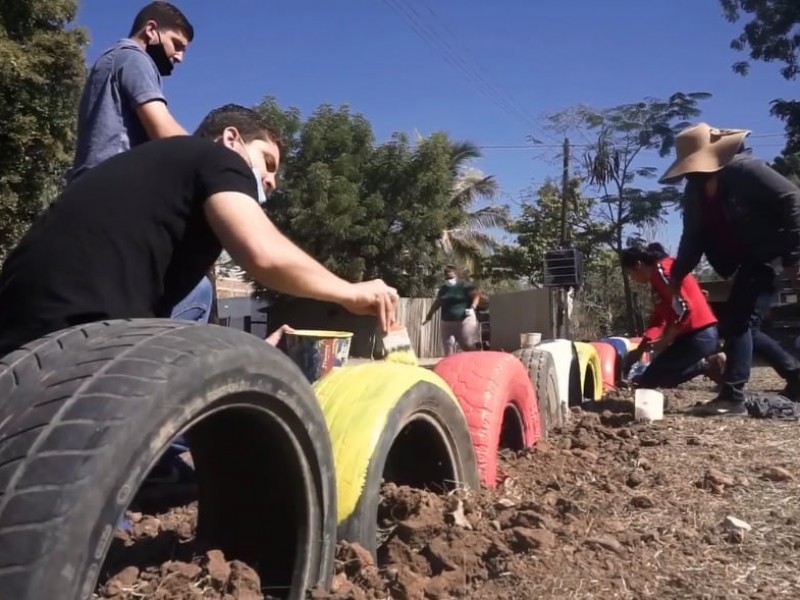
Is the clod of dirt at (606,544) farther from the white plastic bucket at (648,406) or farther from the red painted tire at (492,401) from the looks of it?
the white plastic bucket at (648,406)

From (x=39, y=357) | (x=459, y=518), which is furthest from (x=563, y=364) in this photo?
(x=39, y=357)

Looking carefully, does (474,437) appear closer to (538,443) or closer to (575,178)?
(538,443)

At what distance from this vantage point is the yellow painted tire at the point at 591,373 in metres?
6.28

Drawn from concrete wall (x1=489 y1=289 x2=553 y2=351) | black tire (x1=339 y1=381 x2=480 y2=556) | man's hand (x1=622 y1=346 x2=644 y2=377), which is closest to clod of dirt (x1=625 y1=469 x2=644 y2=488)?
black tire (x1=339 y1=381 x2=480 y2=556)

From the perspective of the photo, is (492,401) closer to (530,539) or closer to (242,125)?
(530,539)

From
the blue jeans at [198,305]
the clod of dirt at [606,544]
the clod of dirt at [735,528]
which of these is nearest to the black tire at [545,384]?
the clod of dirt at [735,528]

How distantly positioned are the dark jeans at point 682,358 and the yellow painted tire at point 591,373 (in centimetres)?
37

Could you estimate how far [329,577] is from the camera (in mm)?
2160

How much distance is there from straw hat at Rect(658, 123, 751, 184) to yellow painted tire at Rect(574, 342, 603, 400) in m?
1.29

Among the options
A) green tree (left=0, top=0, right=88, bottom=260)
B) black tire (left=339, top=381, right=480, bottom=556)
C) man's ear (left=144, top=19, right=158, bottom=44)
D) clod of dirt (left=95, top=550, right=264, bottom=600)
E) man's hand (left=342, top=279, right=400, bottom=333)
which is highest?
green tree (left=0, top=0, right=88, bottom=260)

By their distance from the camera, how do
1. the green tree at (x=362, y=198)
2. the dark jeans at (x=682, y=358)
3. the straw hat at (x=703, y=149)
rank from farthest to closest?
the green tree at (x=362, y=198) < the dark jeans at (x=682, y=358) < the straw hat at (x=703, y=149)

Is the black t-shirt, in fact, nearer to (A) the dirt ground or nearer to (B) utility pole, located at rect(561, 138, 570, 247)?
(A) the dirt ground

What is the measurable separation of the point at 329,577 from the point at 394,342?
3.39 feet

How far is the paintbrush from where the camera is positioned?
9.81 feet
